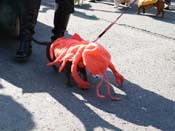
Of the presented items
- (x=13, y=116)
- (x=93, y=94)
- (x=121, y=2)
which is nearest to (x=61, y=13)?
(x=93, y=94)

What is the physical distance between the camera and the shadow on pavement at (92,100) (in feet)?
9.36

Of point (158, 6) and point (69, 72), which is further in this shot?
point (158, 6)

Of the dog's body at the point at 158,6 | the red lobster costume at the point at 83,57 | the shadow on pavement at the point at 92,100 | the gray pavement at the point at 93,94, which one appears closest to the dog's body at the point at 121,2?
the dog's body at the point at 158,6

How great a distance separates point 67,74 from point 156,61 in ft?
4.38

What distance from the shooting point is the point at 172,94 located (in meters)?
3.39

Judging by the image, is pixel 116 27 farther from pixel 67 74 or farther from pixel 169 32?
pixel 67 74

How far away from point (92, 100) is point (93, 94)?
0.37ft

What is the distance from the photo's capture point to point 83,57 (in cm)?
305

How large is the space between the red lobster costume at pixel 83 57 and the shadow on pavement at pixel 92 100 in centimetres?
12

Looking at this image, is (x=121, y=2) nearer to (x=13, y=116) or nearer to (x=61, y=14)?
(x=61, y=14)

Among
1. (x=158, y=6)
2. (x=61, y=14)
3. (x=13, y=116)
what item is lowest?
(x=13, y=116)

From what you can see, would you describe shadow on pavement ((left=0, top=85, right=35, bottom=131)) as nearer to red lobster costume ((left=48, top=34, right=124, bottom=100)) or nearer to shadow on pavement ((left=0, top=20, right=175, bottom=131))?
shadow on pavement ((left=0, top=20, right=175, bottom=131))

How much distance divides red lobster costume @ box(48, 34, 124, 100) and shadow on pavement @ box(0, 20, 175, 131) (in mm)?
123

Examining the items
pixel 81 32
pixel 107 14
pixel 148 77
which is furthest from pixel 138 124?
pixel 107 14
